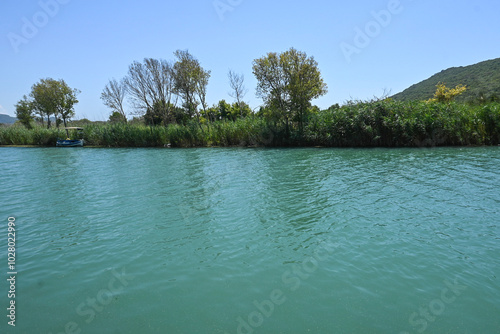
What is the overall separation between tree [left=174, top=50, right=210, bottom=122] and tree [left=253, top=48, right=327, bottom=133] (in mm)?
10196

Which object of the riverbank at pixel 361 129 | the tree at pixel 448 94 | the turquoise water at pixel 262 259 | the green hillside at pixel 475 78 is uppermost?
the green hillside at pixel 475 78

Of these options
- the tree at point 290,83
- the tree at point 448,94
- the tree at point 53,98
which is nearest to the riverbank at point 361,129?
the tree at point 290,83

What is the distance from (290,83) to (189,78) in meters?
14.3

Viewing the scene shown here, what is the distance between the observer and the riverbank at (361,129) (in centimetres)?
2045

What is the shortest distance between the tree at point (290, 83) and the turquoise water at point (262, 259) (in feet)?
60.9

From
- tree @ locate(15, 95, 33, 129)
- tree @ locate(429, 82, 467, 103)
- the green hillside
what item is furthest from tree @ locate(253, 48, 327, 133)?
tree @ locate(15, 95, 33, 129)

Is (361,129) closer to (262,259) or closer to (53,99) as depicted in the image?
(262,259)

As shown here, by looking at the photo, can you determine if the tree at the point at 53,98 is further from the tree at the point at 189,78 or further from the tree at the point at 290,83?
the tree at the point at 290,83

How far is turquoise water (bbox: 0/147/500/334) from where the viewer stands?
11.4 ft

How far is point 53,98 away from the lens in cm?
4962

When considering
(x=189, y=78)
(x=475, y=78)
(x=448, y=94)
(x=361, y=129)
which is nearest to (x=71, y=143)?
(x=189, y=78)

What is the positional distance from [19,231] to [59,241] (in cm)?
149

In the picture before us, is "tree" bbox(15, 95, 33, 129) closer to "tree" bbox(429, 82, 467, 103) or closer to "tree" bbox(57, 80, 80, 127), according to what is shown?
"tree" bbox(57, 80, 80, 127)

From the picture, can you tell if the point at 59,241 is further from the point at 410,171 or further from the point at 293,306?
the point at 410,171
